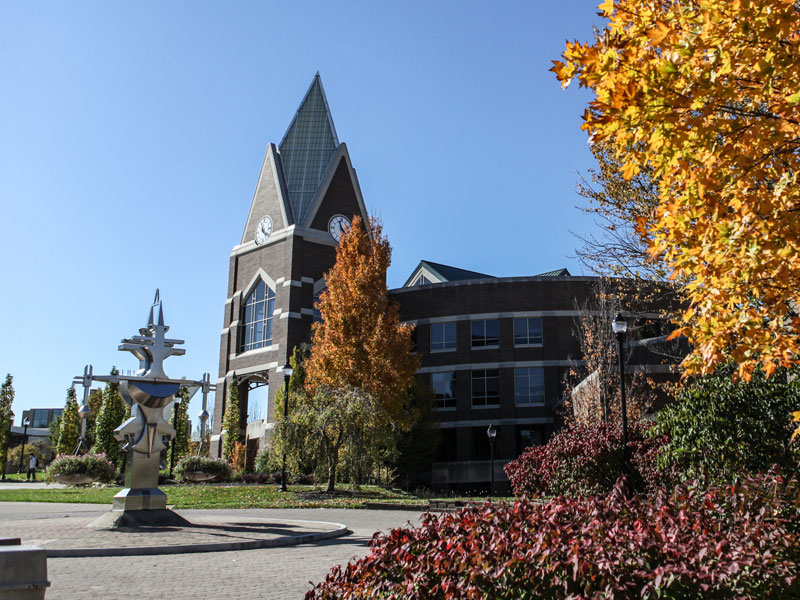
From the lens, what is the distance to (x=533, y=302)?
1649 inches

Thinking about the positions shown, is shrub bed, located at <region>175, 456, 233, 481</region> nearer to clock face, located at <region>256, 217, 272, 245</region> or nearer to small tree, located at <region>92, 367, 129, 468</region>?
clock face, located at <region>256, 217, 272, 245</region>

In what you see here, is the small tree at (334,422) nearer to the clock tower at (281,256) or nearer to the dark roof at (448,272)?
the clock tower at (281,256)

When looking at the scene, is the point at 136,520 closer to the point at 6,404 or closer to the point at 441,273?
the point at 441,273

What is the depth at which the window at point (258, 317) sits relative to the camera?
155ft

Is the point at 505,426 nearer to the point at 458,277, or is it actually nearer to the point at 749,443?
the point at 458,277

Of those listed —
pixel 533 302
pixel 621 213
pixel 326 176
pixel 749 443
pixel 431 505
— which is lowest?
pixel 431 505

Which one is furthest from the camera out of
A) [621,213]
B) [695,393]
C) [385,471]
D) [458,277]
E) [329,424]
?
[458,277]

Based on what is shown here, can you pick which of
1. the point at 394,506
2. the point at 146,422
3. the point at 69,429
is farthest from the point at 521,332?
the point at 69,429

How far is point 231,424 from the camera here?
151 feet

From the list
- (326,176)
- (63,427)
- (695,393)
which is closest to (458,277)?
(326,176)

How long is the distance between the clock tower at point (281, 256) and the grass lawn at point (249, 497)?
15.4 meters

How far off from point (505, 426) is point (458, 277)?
18.1 metres

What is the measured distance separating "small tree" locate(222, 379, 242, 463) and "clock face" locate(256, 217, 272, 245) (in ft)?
32.9

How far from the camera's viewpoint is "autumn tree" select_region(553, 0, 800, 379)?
492cm
